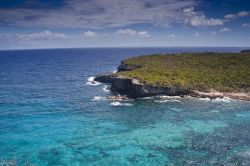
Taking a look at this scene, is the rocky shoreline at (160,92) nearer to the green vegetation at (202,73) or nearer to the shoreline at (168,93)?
the shoreline at (168,93)

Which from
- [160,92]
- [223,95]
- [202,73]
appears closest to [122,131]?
[160,92]

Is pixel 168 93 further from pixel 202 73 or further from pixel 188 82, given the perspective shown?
pixel 202 73

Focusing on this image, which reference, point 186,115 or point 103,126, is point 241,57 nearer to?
point 186,115

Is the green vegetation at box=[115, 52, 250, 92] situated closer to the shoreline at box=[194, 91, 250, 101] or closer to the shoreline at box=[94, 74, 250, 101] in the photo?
the shoreline at box=[94, 74, 250, 101]

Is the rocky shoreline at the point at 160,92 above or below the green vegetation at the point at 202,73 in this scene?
below

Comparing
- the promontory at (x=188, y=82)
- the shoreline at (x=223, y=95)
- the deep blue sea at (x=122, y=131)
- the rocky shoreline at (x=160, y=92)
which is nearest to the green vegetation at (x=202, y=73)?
the promontory at (x=188, y=82)

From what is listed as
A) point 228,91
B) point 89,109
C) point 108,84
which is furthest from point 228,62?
point 89,109

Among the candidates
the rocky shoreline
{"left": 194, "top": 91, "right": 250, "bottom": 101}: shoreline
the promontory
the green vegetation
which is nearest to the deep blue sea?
{"left": 194, "top": 91, "right": 250, "bottom": 101}: shoreline
